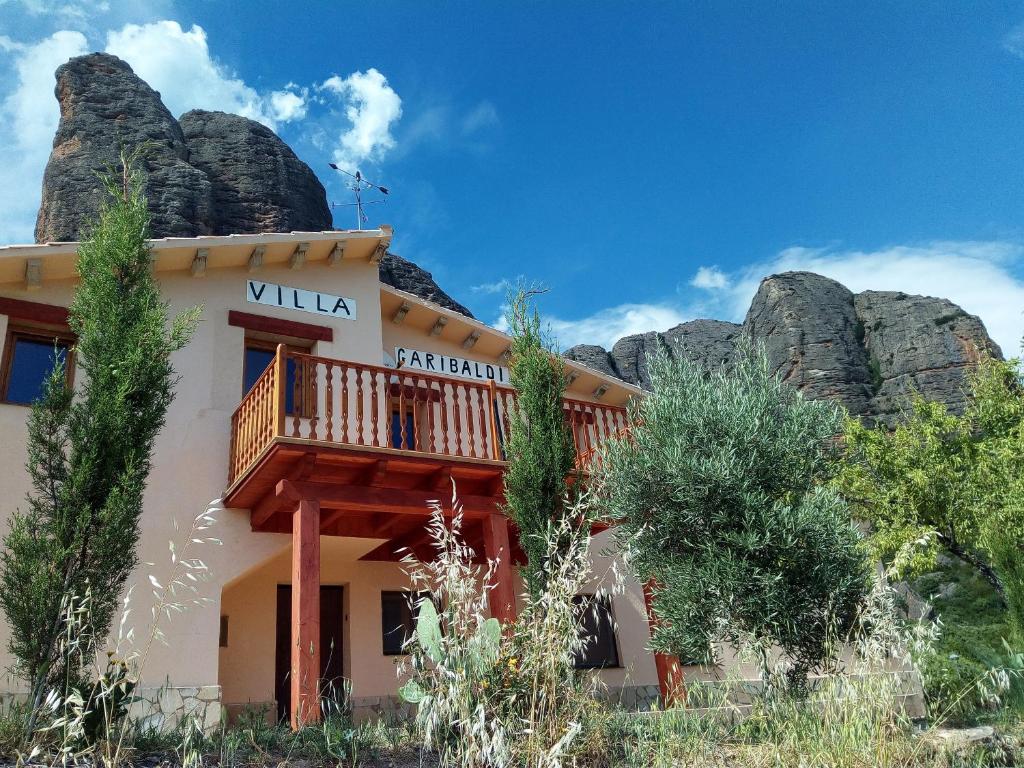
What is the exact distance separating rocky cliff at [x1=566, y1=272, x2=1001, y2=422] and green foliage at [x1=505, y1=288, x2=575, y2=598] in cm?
2309

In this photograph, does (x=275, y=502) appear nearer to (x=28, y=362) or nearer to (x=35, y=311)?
(x=28, y=362)

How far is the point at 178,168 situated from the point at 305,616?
27.1 metres

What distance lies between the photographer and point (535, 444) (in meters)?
8.55

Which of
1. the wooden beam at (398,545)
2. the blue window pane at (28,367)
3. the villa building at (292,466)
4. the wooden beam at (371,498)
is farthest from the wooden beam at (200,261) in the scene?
the wooden beam at (398,545)

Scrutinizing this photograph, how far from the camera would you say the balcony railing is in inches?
361

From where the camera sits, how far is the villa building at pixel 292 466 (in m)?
9.11

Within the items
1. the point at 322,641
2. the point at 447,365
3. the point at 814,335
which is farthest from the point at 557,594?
the point at 814,335

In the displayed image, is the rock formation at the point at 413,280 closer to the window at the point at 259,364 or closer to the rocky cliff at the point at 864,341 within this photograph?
the rocky cliff at the point at 864,341

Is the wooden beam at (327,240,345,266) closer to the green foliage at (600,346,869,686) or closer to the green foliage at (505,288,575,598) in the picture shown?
the green foliage at (505,288,575,598)

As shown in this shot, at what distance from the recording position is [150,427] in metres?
6.81

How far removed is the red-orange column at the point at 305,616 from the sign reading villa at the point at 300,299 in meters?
4.19

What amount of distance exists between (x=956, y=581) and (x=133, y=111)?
115ft

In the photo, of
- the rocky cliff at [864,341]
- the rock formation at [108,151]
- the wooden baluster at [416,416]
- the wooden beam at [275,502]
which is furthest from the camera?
the rocky cliff at [864,341]

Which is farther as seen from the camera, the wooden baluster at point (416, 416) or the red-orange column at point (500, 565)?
the wooden baluster at point (416, 416)
